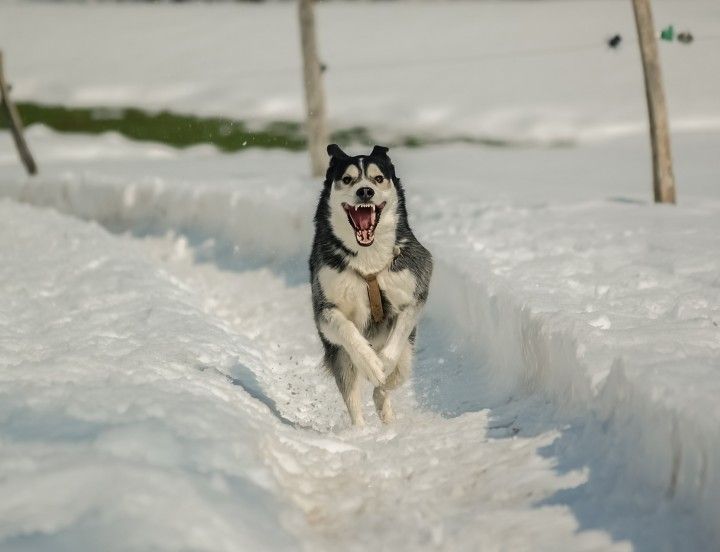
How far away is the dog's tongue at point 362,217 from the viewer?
346 inches

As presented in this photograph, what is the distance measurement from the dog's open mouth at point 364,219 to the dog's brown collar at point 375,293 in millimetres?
234

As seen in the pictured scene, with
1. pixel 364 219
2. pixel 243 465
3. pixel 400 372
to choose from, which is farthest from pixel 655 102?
pixel 243 465

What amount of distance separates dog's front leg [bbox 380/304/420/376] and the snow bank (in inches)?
43.7

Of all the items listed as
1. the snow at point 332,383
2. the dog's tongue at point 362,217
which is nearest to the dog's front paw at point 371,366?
the snow at point 332,383

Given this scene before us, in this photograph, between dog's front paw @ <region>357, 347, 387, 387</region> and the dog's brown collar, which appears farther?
the dog's brown collar

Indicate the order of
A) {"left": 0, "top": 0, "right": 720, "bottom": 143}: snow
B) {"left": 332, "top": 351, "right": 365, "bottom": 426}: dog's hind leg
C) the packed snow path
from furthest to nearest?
{"left": 0, "top": 0, "right": 720, "bottom": 143}: snow
{"left": 332, "top": 351, "right": 365, "bottom": 426}: dog's hind leg
the packed snow path

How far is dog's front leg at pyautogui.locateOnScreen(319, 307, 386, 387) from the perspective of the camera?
8.61 meters

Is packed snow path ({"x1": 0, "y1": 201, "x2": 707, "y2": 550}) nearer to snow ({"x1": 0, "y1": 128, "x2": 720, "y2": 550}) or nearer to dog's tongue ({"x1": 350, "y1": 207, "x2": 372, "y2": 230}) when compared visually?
snow ({"x1": 0, "y1": 128, "x2": 720, "y2": 550})

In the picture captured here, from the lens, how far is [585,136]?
3950 cm

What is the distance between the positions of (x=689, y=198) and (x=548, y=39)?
31.4 meters

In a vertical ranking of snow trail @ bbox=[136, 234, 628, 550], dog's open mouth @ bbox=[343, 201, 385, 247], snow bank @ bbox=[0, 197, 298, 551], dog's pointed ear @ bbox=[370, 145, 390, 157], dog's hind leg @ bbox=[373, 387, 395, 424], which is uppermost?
dog's pointed ear @ bbox=[370, 145, 390, 157]

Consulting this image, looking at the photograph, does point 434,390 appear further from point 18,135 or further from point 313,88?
point 18,135

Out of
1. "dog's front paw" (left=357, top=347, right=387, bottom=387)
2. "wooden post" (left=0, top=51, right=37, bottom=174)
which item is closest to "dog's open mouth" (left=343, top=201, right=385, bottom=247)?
"dog's front paw" (left=357, top=347, right=387, bottom=387)

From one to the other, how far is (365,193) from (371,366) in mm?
1279
